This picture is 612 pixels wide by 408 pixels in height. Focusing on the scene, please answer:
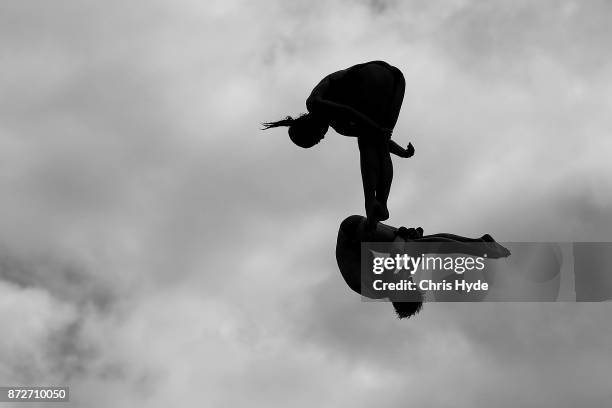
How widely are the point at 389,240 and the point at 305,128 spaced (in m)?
2.23

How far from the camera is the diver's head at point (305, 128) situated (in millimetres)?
14227

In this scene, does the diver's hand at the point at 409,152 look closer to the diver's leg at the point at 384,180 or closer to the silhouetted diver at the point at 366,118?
the silhouetted diver at the point at 366,118

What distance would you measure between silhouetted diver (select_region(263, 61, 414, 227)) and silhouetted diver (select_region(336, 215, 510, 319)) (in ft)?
0.93

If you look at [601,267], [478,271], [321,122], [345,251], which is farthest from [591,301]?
[321,122]

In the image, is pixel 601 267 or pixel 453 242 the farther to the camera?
pixel 601 267

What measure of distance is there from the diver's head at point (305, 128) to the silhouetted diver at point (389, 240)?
1.40 metres

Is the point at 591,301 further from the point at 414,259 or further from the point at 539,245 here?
the point at 414,259

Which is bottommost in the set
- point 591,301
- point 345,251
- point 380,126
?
point 591,301

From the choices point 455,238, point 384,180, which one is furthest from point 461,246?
point 384,180

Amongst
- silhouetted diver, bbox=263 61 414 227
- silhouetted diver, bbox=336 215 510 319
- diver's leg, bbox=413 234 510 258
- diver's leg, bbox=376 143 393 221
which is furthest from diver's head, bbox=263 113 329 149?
diver's leg, bbox=413 234 510 258

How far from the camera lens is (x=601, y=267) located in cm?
1441

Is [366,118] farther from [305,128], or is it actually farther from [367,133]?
[305,128]

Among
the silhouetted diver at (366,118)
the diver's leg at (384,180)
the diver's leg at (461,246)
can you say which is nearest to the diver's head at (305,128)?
the silhouetted diver at (366,118)

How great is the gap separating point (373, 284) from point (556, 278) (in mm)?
2825
